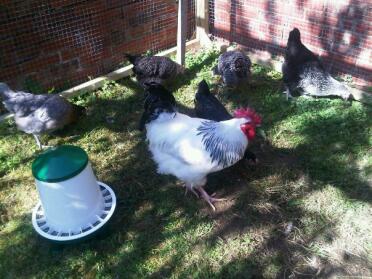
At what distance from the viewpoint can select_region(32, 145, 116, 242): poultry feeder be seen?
8.92 ft

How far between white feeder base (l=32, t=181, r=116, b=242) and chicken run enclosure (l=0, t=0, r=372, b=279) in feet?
0.10

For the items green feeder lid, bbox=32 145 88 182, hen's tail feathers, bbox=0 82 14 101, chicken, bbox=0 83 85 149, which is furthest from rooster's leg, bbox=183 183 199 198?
hen's tail feathers, bbox=0 82 14 101

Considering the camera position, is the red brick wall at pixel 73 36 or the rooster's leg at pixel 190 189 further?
the red brick wall at pixel 73 36

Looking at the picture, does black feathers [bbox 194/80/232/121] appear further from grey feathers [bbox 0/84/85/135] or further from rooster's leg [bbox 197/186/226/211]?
grey feathers [bbox 0/84/85/135]

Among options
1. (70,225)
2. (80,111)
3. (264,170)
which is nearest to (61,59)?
(80,111)

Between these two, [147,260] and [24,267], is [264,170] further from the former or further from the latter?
[24,267]

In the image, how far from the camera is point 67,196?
2.77 meters

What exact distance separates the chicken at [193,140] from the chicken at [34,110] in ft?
4.06

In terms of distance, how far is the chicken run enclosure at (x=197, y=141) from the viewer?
9.60 feet

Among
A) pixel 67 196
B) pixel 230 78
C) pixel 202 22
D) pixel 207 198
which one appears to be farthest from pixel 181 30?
pixel 67 196

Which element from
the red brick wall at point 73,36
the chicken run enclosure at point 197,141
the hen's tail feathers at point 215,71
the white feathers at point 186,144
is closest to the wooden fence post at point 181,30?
the chicken run enclosure at point 197,141

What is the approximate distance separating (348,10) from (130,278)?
4.00 meters

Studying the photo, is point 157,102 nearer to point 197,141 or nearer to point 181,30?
point 197,141

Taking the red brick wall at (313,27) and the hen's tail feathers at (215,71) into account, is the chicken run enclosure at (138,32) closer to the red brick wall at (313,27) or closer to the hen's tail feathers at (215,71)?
the red brick wall at (313,27)
